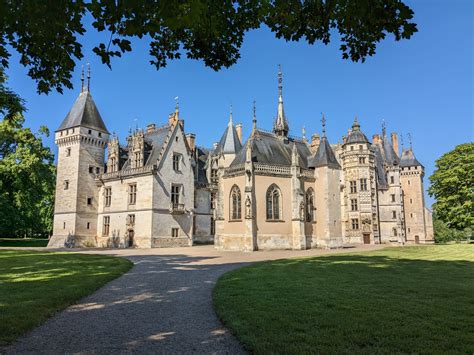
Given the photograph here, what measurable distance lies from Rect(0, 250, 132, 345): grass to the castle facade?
17310 millimetres

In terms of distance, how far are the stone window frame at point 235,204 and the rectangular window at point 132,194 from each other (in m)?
11.1

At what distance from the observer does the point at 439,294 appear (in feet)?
33.4

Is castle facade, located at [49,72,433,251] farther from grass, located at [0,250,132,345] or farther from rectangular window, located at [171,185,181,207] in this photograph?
grass, located at [0,250,132,345]

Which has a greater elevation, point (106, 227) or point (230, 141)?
point (230, 141)

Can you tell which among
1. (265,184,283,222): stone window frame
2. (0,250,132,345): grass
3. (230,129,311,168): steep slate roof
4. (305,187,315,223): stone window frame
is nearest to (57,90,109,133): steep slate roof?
(230,129,311,168): steep slate roof

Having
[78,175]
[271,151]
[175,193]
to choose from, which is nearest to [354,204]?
[271,151]

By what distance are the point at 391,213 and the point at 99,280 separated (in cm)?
4852

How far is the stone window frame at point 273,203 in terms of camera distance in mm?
33312

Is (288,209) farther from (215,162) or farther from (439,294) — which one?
(439,294)

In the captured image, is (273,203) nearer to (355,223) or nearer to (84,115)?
(355,223)

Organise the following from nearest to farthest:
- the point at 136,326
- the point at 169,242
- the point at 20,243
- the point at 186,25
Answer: the point at 186,25 → the point at 136,326 → the point at 169,242 → the point at 20,243

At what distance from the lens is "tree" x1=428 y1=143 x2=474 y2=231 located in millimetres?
43078

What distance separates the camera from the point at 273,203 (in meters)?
33.7

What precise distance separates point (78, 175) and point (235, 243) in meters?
19.7
